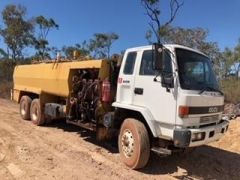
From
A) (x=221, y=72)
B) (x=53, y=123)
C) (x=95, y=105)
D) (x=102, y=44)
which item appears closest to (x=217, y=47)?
(x=221, y=72)

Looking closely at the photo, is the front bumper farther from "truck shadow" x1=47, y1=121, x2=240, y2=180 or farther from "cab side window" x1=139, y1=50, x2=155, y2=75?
"cab side window" x1=139, y1=50, x2=155, y2=75

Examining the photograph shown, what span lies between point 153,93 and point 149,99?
0.59 feet

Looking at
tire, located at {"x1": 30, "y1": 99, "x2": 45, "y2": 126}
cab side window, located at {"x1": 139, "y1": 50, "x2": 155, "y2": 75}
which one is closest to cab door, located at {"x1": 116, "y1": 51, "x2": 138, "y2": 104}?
cab side window, located at {"x1": 139, "y1": 50, "x2": 155, "y2": 75}

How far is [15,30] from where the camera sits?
34125 millimetres

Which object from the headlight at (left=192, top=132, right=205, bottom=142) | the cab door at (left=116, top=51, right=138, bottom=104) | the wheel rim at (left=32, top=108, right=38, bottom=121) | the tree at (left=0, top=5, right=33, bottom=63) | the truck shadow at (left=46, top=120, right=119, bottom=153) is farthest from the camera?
the tree at (left=0, top=5, right=33, bottom=63)

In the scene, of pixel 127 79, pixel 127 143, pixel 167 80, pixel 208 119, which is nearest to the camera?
pixel 167 80

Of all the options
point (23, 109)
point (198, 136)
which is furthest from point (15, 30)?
point (198, 136)

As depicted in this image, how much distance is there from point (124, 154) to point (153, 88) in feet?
5.55

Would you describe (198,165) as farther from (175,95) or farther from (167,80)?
(167,80)

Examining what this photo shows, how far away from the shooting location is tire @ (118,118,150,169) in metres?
7.10

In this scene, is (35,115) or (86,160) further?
(35,115)

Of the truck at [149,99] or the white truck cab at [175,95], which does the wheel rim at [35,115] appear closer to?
the truck at [149,99]

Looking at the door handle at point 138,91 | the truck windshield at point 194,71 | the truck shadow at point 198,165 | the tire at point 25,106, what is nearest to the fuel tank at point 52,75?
the tire at point 25,106

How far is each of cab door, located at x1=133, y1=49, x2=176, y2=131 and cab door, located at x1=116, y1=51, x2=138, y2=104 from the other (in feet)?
0.54
